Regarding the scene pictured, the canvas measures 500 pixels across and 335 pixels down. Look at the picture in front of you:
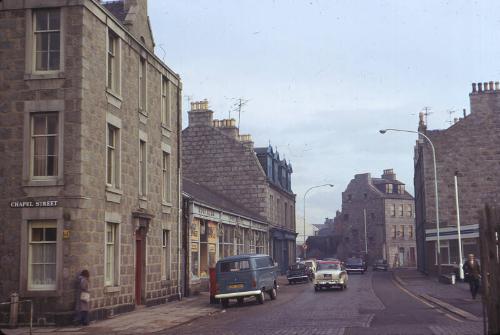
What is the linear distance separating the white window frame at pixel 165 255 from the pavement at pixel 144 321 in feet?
5.76

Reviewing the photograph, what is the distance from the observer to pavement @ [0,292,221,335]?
17719 mm

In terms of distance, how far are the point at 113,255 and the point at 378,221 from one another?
75419 millimetres

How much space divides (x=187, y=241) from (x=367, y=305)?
38.2 ft

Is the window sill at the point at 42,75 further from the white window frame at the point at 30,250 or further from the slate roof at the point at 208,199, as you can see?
the slate roof at the point at 208,199

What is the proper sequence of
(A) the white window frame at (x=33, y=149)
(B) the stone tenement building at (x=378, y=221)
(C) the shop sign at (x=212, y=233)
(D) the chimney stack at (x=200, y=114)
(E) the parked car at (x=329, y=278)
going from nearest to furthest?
(A) the white window frame at (x=33, y=149) → (E) the parked car at (x=329, y=278) → (C) the shop sign at (x=212, y=233) → (D) the chimney stack at (x=200, y=114) → (B) the stone tenement building at (x=378, y=221)

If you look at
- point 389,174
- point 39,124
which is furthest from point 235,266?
point 389,174

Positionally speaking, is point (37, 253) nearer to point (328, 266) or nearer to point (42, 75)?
point (42, 75)

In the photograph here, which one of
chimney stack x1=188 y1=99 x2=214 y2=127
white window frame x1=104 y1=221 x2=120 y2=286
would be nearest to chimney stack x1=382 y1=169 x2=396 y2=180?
chimney stack x1=188 y1=99 x2=214 y2=127

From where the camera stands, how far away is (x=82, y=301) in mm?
19031

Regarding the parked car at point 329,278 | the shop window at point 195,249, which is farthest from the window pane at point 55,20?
the parked car at point 329,278

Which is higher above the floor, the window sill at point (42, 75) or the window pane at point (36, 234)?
the window sill at point (42, 75)

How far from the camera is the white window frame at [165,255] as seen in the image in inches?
1110

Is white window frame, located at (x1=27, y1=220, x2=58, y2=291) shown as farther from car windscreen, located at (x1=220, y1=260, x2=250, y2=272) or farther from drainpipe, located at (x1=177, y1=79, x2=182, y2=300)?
drainpipe, located at (x1=177, y1=79, x2=182, y2=300)

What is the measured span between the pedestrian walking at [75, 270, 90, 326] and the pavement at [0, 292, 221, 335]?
35cm
